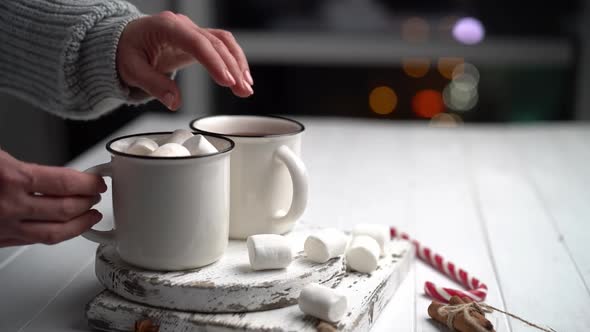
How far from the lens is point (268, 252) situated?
86cm

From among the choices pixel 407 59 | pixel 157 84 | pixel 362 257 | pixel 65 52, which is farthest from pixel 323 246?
pixel 407 59

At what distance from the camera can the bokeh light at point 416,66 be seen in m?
3.00

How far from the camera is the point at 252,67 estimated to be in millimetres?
3215

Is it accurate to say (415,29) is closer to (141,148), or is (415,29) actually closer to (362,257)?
(362,257)

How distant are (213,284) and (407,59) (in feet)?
7.55

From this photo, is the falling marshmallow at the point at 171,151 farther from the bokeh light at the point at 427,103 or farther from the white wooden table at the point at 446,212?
the bokeh light at the point at 427,103

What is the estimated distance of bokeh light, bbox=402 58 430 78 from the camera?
3.00 metres

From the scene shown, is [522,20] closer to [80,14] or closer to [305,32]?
[305,32]

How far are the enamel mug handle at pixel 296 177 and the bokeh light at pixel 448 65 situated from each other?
7.04ft

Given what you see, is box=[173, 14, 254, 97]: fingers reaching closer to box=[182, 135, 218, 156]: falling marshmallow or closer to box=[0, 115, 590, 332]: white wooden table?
box=[182, 135, 218, 156]: falling marshmallow

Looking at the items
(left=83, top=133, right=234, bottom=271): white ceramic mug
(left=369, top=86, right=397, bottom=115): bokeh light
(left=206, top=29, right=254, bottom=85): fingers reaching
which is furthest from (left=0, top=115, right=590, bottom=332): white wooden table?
(left=369, top=86, right=397, bottom=115): bokeh light

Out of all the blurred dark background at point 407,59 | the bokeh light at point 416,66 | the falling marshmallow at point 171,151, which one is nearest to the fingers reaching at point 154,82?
the falling marshmallow at point 171,151

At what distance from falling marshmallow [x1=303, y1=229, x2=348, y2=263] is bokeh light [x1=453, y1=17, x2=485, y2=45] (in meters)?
2.21

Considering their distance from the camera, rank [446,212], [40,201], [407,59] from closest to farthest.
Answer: [40,201]
[446,212]
[407,59]
